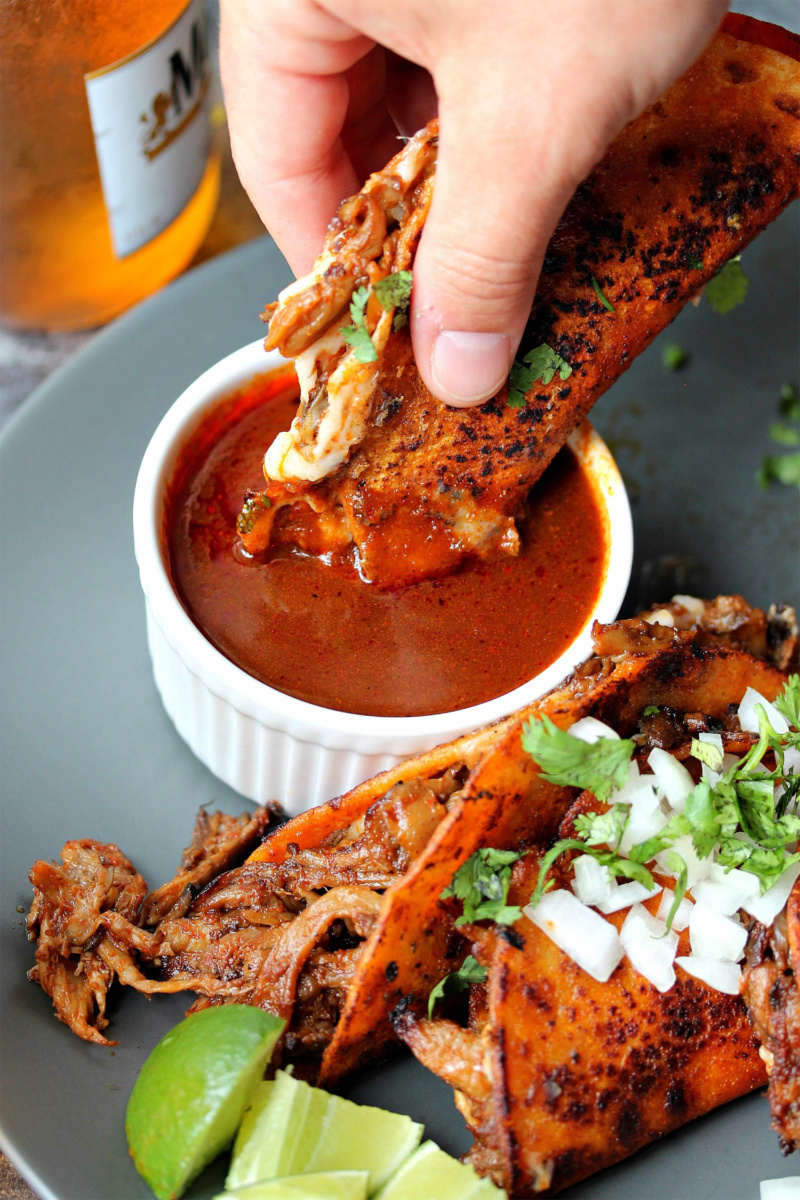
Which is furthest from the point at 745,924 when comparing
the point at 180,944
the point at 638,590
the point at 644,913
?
the point at 638,590

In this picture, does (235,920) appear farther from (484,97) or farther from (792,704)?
(484,97)

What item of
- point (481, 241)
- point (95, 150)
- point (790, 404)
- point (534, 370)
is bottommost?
point (790, 404)

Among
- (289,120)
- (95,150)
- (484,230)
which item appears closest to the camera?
(484,230)

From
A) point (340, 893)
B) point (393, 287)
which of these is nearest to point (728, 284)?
point (393, 287)

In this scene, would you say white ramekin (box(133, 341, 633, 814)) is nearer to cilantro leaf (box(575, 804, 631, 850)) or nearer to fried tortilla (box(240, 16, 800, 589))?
fried tortilla (box(240, 16, 800, 589))

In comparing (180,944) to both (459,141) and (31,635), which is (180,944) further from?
(459,141)

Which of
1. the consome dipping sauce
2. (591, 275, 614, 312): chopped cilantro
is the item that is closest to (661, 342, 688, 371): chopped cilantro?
the consome dipping sauce

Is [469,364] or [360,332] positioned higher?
[360,332]
